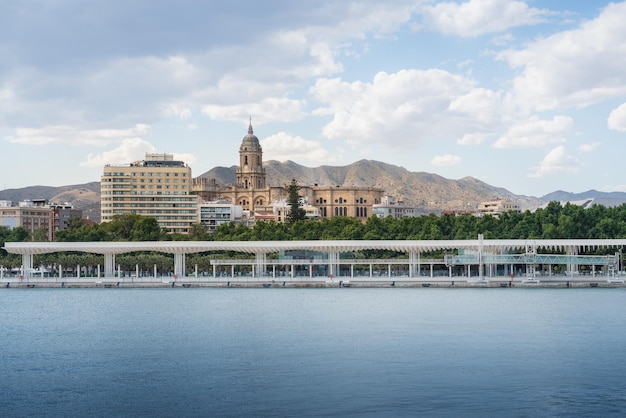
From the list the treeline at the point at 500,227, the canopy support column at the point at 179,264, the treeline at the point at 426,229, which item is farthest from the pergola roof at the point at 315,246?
the treeline at the point at 426,229

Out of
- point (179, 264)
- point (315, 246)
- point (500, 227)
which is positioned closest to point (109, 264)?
point (179, 264)

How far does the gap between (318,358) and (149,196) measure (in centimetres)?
15169

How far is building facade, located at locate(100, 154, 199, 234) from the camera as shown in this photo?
19588 centimetres

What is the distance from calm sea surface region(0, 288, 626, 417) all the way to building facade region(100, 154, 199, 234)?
116 m

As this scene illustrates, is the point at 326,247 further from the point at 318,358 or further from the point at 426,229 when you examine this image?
the point at 318,358

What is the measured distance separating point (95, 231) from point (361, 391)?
10365 centimetres

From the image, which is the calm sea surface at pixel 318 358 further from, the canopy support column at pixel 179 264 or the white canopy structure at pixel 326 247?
the canopy support column at pixel 179 264

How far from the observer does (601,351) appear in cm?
5144

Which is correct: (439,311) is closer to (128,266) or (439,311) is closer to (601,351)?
(601,351)

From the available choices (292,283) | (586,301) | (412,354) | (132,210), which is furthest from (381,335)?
(132,210)

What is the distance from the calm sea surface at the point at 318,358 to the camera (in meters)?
38.9

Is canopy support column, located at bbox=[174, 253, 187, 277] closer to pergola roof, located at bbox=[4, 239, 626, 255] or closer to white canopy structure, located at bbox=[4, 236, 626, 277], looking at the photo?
white canopy structure, located at bbox=[4, 236, 626, 277]

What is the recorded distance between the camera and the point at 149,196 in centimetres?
19688

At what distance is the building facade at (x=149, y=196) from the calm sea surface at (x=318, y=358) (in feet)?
380
